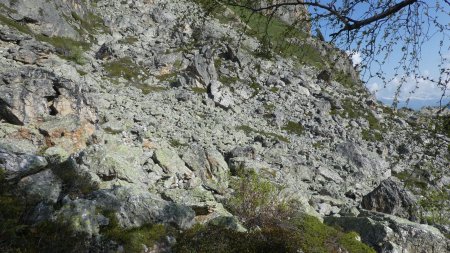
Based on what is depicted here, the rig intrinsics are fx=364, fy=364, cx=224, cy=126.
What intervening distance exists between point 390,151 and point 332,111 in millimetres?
9015

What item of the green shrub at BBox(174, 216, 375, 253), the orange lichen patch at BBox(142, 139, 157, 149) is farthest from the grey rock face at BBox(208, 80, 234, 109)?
the green shrub at BBox(174, 216, 375, 253)

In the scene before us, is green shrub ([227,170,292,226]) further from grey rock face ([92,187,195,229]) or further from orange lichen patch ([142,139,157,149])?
orange lichen patch ([142,139,157,149])

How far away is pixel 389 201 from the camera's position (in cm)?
2419

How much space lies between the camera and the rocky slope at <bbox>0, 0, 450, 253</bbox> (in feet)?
31.2

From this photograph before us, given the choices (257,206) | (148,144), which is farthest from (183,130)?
(257,206)

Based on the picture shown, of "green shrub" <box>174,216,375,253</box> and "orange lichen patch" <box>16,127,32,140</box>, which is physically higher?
"green shrub" <box>174,216,375,253</box>

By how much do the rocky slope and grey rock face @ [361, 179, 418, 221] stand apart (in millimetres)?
87

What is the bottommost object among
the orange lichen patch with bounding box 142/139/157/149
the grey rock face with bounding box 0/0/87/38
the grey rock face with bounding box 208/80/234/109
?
the orange lichen patch with bounding box 142/139/157/149

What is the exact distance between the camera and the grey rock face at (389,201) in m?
23.9

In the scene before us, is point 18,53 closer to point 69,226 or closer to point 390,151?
point 69,226

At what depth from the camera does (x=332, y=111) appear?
47281mm

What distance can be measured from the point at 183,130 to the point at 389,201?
15.6 metres

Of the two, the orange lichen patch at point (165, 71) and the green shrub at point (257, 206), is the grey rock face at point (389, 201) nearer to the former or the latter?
the green shrub at point (257, 206)

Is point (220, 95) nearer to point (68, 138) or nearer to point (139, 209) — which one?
point (68, 138)
